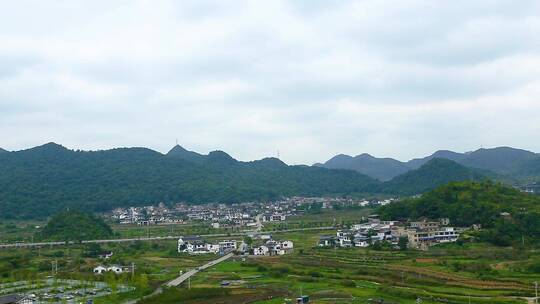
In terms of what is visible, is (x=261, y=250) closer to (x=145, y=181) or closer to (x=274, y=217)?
(x=274, y=217)

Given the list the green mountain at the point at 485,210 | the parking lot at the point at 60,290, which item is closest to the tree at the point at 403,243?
the green mountain at the point at 485,210

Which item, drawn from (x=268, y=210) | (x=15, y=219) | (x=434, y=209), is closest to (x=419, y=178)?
(x=268, y=210)

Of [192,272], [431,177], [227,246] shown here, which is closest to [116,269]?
[192,272]

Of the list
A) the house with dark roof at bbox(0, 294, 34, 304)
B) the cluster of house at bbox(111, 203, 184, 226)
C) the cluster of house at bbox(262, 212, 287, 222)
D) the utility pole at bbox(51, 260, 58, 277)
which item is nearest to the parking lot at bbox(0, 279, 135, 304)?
the house with dark roof at bbox(0, 294, 34, 304)

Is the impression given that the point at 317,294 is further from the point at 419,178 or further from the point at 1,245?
the point at 419,178

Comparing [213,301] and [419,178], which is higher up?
[419,178]

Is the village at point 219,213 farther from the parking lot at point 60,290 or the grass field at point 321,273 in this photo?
A: the parking lot at point 60,290
